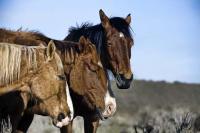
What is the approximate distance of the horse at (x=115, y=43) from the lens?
9555 mm

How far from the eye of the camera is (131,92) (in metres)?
42.9

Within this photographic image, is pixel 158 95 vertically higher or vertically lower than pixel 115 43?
lower

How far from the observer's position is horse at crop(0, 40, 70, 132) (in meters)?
7.57

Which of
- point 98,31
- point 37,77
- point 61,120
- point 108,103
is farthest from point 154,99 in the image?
point 37,77

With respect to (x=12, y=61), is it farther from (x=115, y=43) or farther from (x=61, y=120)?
(x=115, y=43)

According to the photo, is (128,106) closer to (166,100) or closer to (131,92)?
(166,100)

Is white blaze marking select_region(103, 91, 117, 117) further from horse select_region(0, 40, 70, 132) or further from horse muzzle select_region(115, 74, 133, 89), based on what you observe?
horse select_region(0, 40, 70, 132)

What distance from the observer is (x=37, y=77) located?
7.64 m

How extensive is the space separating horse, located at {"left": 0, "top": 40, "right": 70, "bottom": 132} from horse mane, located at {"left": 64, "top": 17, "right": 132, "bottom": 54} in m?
2.23

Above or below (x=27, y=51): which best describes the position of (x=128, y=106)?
below

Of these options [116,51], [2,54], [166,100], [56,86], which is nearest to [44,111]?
[56,86]

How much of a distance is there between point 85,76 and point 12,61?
182 centimetres

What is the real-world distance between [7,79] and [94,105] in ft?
6.56

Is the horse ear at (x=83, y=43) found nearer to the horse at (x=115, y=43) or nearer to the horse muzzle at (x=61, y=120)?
the horse at (x=115, y=43)
